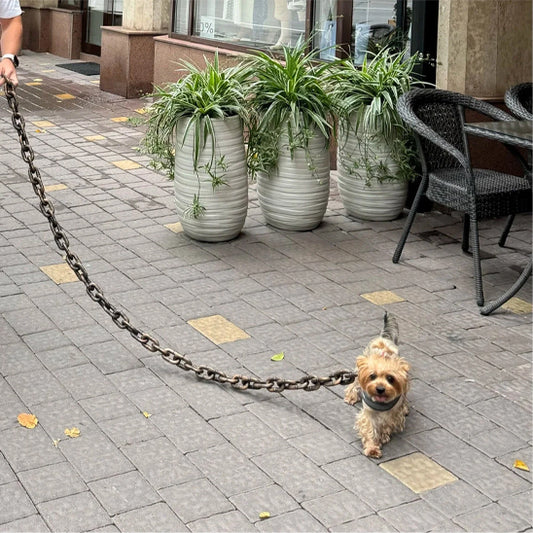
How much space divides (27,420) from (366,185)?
12.4 ft

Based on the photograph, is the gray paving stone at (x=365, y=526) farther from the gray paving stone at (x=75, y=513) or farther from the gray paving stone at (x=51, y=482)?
the gray paving stone at (x=51, y=482)

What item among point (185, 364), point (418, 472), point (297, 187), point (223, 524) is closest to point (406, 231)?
point (297, 187)

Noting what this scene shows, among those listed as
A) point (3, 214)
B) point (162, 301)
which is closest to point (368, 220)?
point (162, 301)

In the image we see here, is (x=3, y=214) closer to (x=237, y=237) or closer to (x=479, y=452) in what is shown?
(x=237, y=237)

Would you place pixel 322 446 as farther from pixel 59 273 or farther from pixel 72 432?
pixel 59 273

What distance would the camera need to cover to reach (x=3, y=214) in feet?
26.0

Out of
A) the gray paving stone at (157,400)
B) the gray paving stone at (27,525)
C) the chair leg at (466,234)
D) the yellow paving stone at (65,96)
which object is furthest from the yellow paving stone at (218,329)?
the yellow paving stone at (65,96)

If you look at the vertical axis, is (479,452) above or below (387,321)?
below

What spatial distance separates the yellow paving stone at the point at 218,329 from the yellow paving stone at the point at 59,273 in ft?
3.64

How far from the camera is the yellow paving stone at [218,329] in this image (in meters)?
5.55

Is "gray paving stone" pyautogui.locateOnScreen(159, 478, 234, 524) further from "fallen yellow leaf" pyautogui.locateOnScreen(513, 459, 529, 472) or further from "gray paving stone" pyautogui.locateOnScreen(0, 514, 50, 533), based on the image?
"fallen yellow leaf" pyautogui.locateOnScreen(513, 459, 529, 472)

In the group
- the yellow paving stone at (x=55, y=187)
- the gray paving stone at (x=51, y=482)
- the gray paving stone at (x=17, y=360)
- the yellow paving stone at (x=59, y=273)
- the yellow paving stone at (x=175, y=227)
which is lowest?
the gray paving stone at (x=51, y=482)

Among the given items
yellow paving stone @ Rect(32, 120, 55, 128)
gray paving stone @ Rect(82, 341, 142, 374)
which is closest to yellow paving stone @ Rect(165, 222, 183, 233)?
gray paving stone @ Rect(82, 341, 142, 374)

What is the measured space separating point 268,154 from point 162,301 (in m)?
1.58
